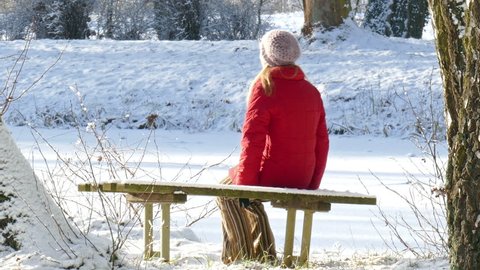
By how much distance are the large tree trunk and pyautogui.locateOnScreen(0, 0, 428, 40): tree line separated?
16.5m

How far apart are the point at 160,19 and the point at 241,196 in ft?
59.8

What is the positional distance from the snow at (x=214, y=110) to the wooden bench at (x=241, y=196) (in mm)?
1256

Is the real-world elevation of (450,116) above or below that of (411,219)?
above

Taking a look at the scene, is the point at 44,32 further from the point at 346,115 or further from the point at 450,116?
the point at 450,116

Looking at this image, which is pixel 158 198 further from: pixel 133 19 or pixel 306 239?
pixel 133 19

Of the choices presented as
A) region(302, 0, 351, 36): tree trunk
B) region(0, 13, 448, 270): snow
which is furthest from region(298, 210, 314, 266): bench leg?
region(302, 0, 351, 36): tree trunk

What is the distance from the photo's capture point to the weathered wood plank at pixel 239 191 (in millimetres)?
5000

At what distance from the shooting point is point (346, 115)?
1437 cm

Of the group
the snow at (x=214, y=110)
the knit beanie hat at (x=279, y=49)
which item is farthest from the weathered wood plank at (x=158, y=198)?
the snow at (x=214, y=110)

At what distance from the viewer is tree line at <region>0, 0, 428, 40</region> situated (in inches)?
813

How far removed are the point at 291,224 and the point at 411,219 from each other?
2550mm

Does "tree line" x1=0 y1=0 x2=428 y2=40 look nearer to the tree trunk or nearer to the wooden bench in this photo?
the tree trunk

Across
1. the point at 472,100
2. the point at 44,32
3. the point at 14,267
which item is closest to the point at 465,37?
the point at 472,100

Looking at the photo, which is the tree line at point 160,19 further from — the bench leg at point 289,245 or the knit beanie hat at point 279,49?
the bench leg at point 289,245
